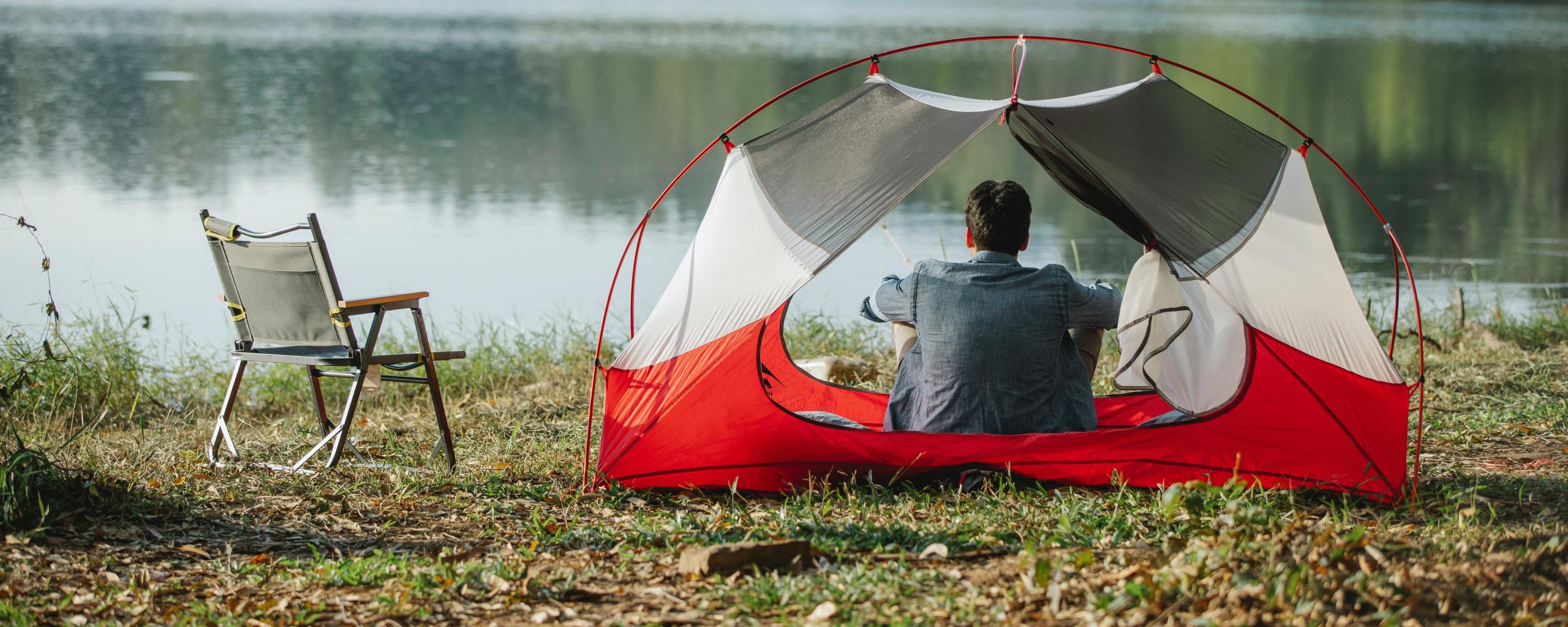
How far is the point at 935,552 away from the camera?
10.5ft

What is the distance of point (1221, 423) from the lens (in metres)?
3.90

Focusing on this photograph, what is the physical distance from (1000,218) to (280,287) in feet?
7.77

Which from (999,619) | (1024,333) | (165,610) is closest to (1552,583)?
(999,619)

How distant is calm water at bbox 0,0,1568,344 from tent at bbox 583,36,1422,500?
3544mm

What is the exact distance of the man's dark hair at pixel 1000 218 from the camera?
12.5ft

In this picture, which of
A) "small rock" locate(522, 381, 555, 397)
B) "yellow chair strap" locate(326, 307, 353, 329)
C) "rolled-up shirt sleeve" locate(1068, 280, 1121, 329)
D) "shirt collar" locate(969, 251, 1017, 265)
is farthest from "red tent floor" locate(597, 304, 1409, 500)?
"small rock" locate(522, 381, 555, 397)

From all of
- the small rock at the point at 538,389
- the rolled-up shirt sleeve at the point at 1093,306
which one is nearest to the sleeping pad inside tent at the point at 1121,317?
the rolled-up shirt sleeve at the point at 1093,306

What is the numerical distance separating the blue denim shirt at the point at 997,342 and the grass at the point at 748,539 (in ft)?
0.79

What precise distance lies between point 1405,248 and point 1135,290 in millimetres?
7408

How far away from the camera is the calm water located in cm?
948

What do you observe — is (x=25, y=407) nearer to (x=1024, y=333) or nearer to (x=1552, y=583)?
(x=1024, y=333)

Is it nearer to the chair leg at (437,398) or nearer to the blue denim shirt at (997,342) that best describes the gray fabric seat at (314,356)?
the chair leg at (437,398)

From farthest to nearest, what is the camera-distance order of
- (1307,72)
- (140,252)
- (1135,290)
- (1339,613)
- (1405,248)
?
(1307,72)
(1405,248)
(140,252)
(1135,290)
(1339,613)

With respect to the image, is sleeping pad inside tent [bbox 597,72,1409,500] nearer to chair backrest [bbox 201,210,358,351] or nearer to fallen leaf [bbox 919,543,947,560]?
fallen leaf [bbox 919,543,947,560]
